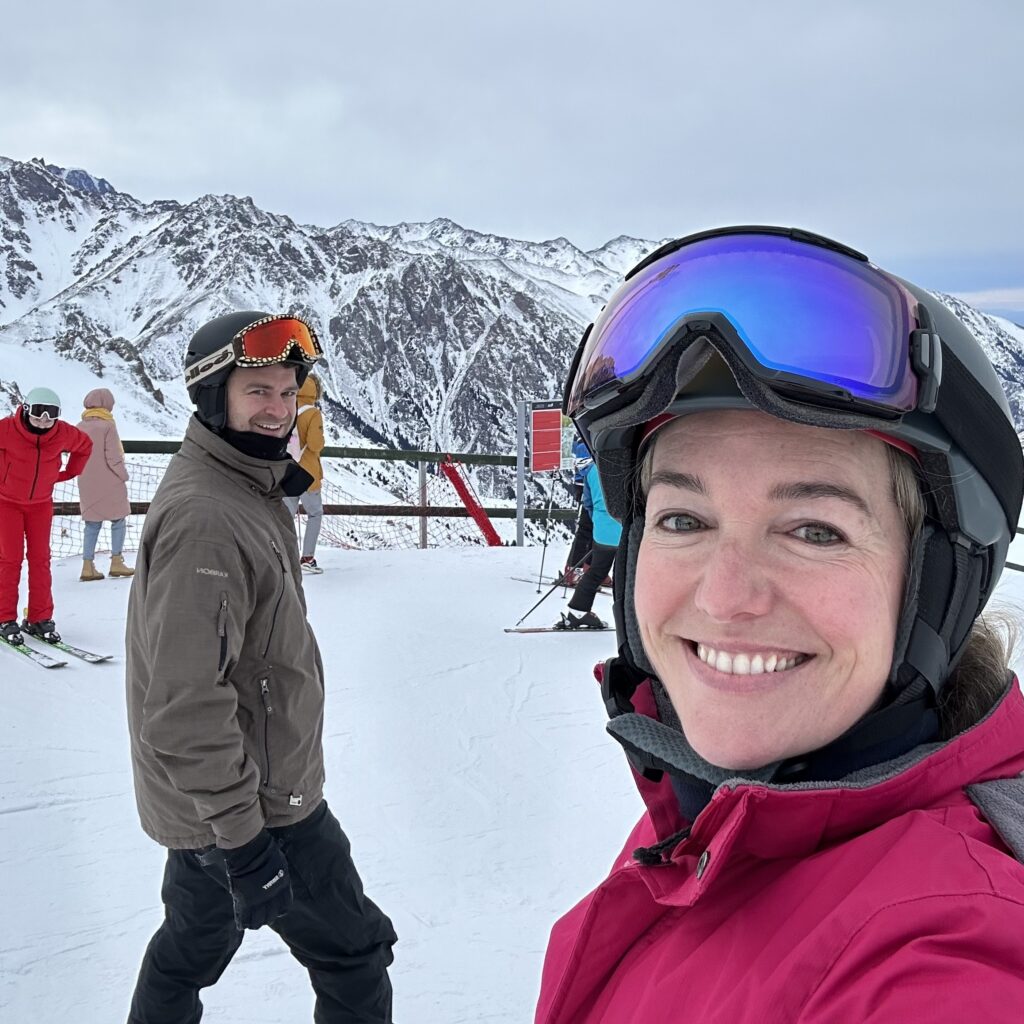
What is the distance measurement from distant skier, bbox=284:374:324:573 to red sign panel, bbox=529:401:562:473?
10.2ft

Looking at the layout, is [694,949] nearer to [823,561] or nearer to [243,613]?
[823,561]

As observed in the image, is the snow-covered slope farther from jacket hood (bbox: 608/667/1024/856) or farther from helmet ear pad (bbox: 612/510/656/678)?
jacket hood (bbox: 608/667/1024/856)

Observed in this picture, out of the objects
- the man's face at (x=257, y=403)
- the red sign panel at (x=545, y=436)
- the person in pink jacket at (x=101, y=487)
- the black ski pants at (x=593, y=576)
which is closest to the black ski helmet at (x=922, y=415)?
the man's face at (x=257, y=403)

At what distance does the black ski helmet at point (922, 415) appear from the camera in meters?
0.95

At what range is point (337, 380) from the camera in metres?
118

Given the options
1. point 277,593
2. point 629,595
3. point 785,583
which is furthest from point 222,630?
point 785,583

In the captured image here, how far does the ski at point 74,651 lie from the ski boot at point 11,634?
177 millimetres

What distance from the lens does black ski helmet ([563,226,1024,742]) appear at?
3.11ft

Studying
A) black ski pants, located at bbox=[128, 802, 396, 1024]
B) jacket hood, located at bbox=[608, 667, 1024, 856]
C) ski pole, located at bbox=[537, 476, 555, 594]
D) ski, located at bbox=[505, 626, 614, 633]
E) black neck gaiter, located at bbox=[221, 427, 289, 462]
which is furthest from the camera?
ski pole, located at bbox=[537, 476, 555, 594]

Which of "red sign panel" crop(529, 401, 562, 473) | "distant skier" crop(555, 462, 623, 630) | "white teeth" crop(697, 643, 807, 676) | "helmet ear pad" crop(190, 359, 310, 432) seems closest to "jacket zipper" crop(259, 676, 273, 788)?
"helmet ear pad" crop(190, 359, 310, 432)

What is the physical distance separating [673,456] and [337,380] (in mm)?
121491

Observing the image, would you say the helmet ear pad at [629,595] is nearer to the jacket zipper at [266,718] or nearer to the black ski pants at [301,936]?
the jacket zipper at [266,718]

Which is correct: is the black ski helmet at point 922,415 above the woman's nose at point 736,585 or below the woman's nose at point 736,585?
above

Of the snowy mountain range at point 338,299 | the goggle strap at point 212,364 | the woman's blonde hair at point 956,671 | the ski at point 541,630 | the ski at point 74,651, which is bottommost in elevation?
the ski at point 74,651
